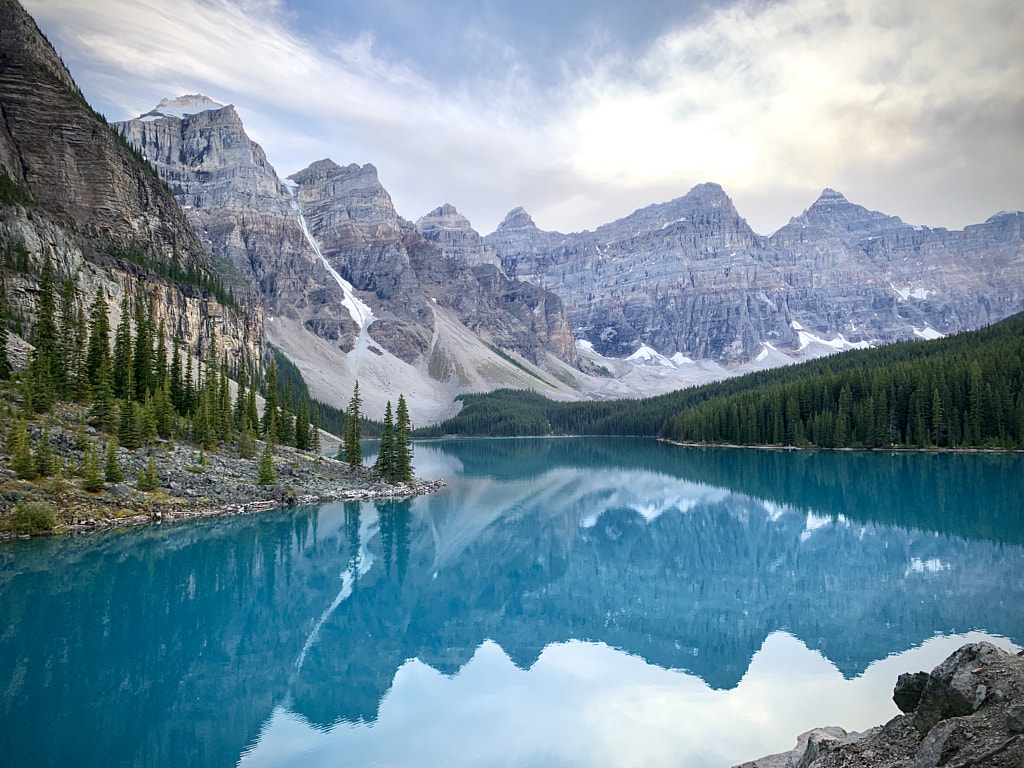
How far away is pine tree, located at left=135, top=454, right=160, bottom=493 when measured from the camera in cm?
3462

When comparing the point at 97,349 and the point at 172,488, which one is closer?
the point at 172,488

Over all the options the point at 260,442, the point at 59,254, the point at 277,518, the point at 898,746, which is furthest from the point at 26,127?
the point at 898,746

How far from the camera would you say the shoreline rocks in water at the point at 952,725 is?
5.80 meters

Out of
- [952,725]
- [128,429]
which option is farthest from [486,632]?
[128,429]

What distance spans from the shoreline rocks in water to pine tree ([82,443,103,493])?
34.1 m

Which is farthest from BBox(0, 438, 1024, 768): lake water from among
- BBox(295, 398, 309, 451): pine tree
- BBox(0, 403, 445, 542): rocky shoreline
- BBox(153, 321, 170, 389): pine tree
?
BBox(295, 398, 309, 451): pine tree

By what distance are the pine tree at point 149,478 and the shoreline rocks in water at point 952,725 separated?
117ft

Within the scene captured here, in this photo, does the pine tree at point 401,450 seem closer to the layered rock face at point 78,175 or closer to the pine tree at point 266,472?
the pine tree at point 266,472

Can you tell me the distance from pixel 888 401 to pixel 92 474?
269ft

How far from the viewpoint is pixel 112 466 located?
32.7 meters

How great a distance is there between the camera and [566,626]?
19594mm

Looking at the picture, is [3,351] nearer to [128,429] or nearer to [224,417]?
[128,429]

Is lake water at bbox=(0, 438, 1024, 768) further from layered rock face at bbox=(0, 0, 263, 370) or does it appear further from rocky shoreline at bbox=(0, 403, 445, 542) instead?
layered rock face at bbox=(0, 0, 263, 370)

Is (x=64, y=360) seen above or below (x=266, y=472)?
above
